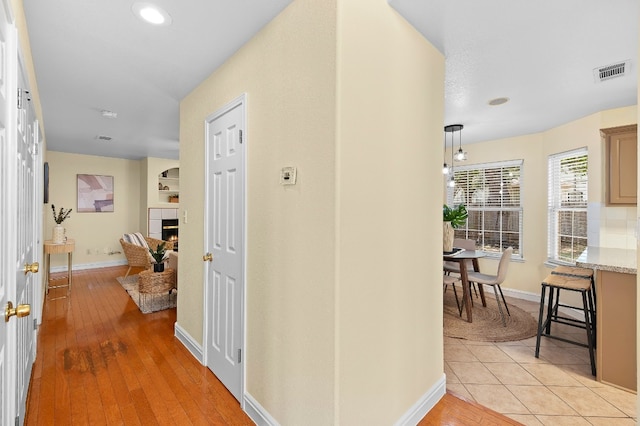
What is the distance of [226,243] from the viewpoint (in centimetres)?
233

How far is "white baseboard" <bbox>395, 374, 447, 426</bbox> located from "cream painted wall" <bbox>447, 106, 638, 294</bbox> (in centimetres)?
295

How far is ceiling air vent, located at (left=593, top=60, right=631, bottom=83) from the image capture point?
2.42 m

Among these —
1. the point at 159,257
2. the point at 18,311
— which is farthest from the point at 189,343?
the point at 18,311

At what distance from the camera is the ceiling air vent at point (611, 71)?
2.42 metres

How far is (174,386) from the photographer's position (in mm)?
2275

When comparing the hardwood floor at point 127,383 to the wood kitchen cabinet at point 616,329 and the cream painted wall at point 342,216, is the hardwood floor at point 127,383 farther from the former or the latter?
the wood kitchen cabinet at point 616,329

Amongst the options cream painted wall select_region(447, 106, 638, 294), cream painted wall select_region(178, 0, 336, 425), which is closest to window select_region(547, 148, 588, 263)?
cream painted wall select_region(447, 106, 638, 294)

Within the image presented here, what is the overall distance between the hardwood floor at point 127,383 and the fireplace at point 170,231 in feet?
11.1

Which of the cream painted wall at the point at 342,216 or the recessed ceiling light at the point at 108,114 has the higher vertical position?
the recessed ceiling light at the point at 108,114

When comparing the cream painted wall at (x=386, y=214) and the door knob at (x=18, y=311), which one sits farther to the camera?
the cream painted wall at (x=386, y=214)

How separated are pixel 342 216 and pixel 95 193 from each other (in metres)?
7.01

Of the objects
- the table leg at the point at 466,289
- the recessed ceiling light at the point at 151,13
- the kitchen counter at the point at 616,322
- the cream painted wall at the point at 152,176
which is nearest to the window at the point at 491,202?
the table leg at the point at 466,289

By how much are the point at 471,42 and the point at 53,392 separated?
151 inches

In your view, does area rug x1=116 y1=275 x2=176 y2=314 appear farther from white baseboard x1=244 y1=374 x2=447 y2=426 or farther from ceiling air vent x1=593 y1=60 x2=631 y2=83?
ceiling air vent x1=593 y1=60 x2=631 y2=83
